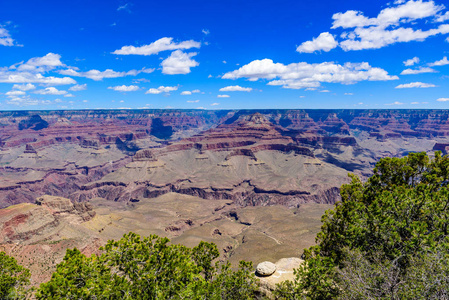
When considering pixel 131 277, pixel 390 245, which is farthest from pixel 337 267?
pixel 131 277

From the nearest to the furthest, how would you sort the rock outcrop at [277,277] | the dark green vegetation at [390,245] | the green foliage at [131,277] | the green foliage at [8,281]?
the green foliage at [131,277] < the dark green vegetation at [390,245] < the green foliage at [8,281] < the rock outcrop at [277,277]

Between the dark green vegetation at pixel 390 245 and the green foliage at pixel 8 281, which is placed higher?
the dark green vegetation at pixel 390 245

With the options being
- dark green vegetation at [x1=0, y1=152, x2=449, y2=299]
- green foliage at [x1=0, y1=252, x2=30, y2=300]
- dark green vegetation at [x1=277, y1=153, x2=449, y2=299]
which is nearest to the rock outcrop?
dark green vegetation at [x1=277, y1=153, x2=449, y2=299]

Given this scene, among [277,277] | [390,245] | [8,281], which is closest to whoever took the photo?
[390,245]

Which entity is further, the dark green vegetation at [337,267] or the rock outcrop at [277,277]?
the rock outcrop at [277,277]

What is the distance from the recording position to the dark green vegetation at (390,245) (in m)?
15.1

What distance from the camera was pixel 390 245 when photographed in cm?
2030

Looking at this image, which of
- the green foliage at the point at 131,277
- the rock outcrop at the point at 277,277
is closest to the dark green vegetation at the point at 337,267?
the green foliage at the point at 131,277

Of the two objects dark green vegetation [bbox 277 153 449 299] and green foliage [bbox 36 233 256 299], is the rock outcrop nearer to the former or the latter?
dark green vegetation [bbox 277 153 449 299]

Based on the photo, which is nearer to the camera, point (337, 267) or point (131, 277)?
point (131, 277)

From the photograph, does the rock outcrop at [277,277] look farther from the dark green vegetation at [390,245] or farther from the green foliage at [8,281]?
the green foliage at [8,281]

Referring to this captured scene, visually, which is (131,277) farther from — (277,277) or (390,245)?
(390,245)

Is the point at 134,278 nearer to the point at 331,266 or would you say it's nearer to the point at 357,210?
the point at 331,266

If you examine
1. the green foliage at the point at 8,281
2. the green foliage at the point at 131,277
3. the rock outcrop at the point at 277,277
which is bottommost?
the rock outcrop at the point at 277,277
